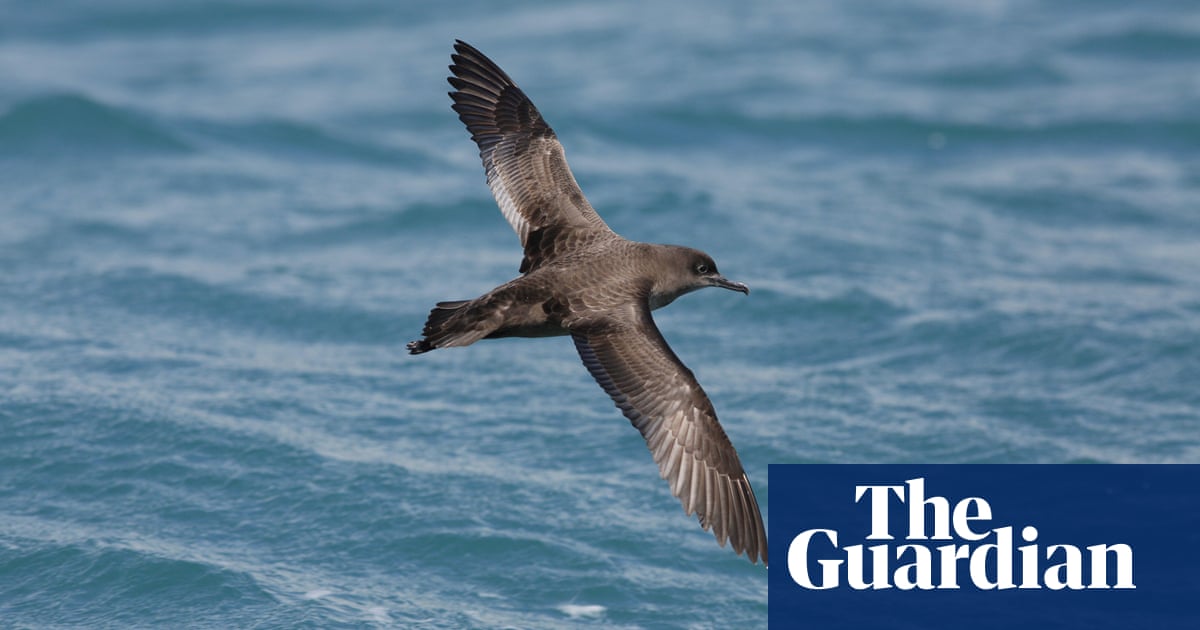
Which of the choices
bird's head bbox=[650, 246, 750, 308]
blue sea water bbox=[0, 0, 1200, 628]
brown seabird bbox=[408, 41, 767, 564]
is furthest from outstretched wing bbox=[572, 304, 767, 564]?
blue sea water bbox=[0, 0, 1200, 628]

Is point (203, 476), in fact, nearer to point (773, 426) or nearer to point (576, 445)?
point (576, 445)

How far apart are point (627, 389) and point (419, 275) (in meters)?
5.96

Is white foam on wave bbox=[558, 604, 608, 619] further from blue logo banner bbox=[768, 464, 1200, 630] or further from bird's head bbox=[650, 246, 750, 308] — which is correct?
bird's head bbox=[650, 246, 750, 308]

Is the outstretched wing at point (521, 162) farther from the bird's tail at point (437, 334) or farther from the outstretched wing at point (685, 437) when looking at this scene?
the outstretched wing at point (685, 437)

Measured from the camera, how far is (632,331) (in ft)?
24.8

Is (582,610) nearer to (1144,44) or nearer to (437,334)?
(437,334)

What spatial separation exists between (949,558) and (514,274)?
5.00 m

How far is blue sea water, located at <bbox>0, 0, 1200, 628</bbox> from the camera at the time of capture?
9.27 m

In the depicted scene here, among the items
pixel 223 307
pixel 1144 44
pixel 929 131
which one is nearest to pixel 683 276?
pixel 223 307

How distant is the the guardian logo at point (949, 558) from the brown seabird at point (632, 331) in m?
1.72

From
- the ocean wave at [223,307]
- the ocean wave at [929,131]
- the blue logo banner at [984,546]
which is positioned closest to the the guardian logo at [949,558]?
the blue logo banner at [984,546]

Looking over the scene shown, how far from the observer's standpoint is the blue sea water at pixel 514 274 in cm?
927

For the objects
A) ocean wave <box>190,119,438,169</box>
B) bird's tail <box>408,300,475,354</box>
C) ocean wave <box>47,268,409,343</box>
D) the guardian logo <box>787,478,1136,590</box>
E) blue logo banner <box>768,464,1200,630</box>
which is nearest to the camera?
bird's tail <box>408,300,475,354</box>

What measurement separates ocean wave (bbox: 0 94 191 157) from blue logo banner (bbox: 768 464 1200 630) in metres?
8.28
